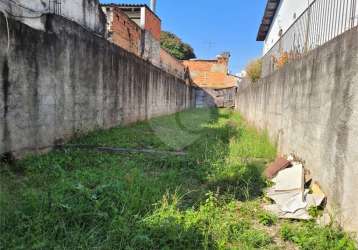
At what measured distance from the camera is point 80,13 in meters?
7.90

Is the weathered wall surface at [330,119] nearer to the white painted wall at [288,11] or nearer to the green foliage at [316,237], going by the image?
the green foliage at [316,237]

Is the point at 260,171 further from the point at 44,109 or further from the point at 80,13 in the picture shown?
the point at 80,13

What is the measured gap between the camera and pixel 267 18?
56.7 ft

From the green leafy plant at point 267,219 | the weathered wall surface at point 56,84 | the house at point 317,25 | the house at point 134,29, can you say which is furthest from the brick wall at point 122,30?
the green leafy plant at point 267,219

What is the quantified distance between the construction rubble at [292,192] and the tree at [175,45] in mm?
31327

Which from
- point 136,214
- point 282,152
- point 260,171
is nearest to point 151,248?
point 136,214

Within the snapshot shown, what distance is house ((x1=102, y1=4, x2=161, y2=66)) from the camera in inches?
394

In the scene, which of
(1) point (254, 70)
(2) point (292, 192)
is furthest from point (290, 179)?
(1) point (254, 70)

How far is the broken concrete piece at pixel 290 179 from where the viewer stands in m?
3.38

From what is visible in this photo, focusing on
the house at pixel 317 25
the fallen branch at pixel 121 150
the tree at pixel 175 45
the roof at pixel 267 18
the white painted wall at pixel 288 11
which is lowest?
the fallen branch at pixel 121 150

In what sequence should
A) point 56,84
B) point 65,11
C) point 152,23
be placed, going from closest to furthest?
point 56,84, point 65,11, point 152,23

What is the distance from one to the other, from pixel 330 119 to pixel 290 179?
98 cm

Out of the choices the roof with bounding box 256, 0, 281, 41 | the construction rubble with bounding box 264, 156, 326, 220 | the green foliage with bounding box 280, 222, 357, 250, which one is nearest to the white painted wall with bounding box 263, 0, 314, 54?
the roof with bounding box 256, 0, 281, 41

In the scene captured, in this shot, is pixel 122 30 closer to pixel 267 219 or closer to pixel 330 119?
pixel 330 119
